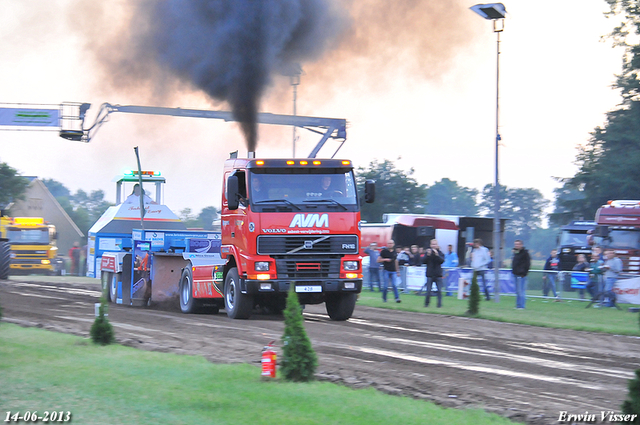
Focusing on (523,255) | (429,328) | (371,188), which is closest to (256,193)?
(371,188)

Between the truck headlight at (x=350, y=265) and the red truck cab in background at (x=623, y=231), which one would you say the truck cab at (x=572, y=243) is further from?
the truck headlight at (x=350, y=265)

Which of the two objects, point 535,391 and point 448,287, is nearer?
point 535,391

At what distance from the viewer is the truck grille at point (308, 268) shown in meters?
13.9

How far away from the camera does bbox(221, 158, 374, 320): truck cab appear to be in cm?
1377

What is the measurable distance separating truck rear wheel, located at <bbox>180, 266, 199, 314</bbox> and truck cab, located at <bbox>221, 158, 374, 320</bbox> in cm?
220

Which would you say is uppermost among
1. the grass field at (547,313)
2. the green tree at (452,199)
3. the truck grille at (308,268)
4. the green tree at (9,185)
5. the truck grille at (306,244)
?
the green tree at (452,199)

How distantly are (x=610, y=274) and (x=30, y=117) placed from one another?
2460 cm

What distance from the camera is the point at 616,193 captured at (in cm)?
4619

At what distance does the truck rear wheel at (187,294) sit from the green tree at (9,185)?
49462mm

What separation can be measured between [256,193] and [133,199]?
8228mm

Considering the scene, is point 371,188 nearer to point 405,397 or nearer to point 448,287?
point 405,397

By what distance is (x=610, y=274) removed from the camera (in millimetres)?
20688

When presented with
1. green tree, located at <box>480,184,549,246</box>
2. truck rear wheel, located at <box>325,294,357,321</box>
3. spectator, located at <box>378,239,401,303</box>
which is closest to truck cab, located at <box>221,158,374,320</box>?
truck rear wheel, located at <box>325,294,357,321</box>

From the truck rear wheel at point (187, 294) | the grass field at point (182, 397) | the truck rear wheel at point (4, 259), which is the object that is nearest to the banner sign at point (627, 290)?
the truck rear wheel at point (187, 294)
